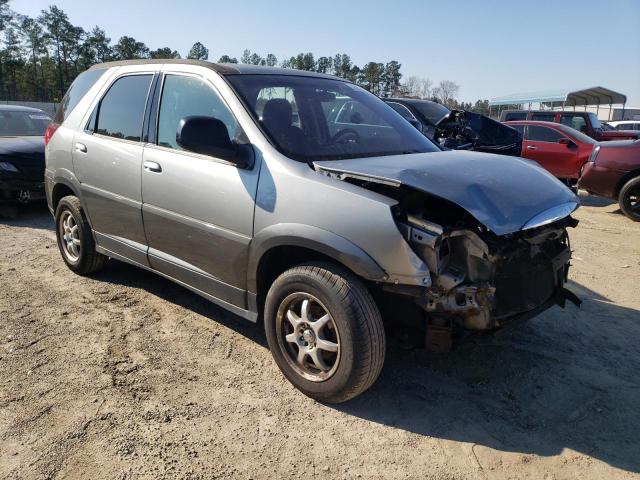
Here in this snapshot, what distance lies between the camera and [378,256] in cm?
259

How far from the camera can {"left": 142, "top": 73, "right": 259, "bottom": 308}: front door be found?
3.17 meters

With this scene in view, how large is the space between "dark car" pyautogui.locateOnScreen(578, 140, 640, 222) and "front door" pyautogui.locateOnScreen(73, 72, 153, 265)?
7.68m

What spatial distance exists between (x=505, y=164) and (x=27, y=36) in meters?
70.1

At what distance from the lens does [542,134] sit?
11352 mm

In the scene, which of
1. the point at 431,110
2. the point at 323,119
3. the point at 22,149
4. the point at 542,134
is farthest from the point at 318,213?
the point at 542,134

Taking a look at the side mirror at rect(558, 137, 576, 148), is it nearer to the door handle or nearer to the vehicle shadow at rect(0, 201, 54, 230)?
the door handle

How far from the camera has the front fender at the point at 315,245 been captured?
262cm

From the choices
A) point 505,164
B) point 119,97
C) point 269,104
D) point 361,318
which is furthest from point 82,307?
point 505,164

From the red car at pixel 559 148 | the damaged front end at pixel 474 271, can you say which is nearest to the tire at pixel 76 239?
the damaged front end at pixel 474 271

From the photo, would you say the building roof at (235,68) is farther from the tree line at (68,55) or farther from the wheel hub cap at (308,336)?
the tree line at (68,55)

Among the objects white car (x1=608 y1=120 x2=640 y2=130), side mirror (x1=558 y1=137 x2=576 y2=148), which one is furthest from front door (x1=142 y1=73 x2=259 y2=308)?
white car (x1=608 y1=120 x2=640 y2=130)

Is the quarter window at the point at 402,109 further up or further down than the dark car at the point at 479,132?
further up

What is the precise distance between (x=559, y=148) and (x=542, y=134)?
602 millimetres

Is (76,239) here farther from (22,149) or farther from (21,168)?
(22,149)
